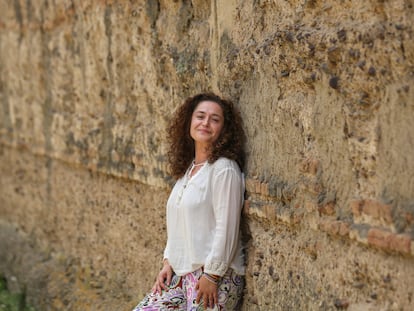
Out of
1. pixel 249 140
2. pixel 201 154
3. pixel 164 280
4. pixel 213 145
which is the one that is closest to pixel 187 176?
pixel 201 154

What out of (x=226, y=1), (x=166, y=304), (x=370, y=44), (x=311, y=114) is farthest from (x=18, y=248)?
(x=370, y=44)

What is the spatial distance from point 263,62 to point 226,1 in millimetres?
545

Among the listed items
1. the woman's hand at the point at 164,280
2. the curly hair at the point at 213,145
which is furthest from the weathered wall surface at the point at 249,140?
the woman's hand at the point at 164,280

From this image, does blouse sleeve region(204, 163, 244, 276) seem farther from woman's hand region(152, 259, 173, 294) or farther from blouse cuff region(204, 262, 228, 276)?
woman's hand region(152, 259, 173, 294)

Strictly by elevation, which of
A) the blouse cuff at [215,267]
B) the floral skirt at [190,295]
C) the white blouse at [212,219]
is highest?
the white blouse at [212,219]

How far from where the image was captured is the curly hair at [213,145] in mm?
3740

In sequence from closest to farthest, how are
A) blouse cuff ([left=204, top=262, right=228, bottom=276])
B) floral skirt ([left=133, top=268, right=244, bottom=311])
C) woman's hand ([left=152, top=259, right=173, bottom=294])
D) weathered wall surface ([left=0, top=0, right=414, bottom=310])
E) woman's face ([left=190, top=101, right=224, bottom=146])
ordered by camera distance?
1. weathered wall surface ([left=0, top=0, right=414, bottom=310])
2. blouse cuff ([left=204, top=262, right=228, bottom=276])
3. floral skirt ([left=133, top=268, right=244, bottom=311])
4. woman's face ([left=190, top=101, right=224, bottom=146])
5. woman's hand ([left=152, top=259, right=173, bottom=294])

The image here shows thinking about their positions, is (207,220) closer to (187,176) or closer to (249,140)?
(187,176)

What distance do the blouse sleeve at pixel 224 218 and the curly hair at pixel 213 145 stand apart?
0.12 m

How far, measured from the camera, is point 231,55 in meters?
3.87

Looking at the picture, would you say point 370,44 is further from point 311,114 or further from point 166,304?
point 166,304

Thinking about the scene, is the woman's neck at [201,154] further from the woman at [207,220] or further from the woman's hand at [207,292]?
the woman's hand at [207,292]

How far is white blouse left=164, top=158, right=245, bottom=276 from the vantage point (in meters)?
3.58

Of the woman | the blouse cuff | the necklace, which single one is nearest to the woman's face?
the woman
